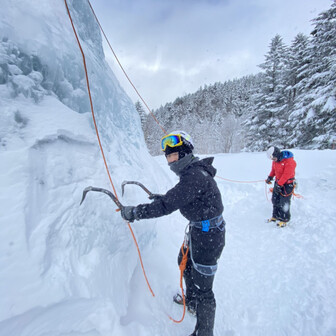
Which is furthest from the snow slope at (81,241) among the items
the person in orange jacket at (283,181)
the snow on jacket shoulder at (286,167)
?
the snow on jacket shoulder at (286,167)

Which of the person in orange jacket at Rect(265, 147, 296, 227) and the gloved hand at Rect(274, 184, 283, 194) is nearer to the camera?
the person in orange jacket at Rect(265, 147, 296, 227)

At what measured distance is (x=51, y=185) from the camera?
206 cm

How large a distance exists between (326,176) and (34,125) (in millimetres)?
9589

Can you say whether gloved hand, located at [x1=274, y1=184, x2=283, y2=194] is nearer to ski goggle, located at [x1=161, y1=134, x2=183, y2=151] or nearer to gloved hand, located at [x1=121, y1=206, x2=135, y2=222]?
ski goggle, located at [x1=161, y1=134, x2=183, y2=151]

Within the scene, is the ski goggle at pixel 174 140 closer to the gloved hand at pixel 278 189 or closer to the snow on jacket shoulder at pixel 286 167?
the snow on jacket shoulder at pixel 286 167

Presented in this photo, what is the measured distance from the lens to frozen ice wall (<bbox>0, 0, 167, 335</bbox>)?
160 centimetres

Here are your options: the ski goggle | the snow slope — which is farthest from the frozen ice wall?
the ski goggle

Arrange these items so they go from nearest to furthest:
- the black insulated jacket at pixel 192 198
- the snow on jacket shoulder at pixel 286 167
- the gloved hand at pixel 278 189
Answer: the black insulated jacket at pixel 192 198
the snow on jacket shoulder at pixel 286 167
the gloved hand at pixel 278 189

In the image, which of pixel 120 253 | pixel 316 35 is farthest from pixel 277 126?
pixel 120 253

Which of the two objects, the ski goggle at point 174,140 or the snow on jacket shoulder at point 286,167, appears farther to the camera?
the snow on jacket shoulder at point 286,167

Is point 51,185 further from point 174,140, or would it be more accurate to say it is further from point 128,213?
point 174,140

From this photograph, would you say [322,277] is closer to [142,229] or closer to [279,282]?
[279,282]

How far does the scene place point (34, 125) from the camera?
7.03 ft

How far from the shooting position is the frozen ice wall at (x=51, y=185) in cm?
160
